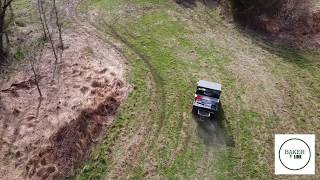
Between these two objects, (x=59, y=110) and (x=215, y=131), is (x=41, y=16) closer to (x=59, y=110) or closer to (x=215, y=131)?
(x=59, y=110)

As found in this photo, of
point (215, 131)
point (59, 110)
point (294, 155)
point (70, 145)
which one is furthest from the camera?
point (59, 110)

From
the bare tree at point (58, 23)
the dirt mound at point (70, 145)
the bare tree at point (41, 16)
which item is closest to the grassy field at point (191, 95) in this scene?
the dirt mound at point (70, 145)

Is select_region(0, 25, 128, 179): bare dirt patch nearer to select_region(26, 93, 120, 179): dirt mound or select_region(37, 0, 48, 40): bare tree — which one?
select_region(26, 93, 120, 179): dirt mound

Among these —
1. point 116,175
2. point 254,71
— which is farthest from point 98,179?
point 254,71

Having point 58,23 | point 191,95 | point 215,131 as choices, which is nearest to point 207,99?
point 215,131

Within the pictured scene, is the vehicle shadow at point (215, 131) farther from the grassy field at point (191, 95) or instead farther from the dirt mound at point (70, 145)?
the dirt mound at point (70, 145)
